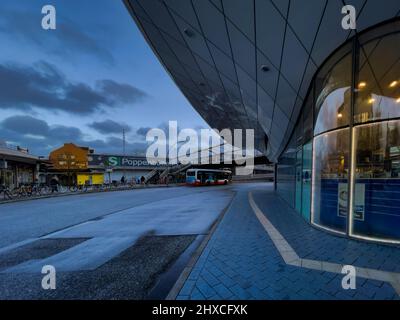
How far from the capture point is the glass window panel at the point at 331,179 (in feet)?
17.4

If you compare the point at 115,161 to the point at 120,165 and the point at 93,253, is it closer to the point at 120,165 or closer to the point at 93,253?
the point at 120,165

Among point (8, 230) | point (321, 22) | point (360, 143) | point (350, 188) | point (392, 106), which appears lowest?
point (8, 230)

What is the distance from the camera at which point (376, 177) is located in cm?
513

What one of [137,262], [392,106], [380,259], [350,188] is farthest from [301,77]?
[137,262]

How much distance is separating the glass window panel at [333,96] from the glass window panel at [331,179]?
1.09ft

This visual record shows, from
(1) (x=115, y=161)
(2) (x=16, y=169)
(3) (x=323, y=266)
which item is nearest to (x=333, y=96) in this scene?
(3) (x=323, y=266)

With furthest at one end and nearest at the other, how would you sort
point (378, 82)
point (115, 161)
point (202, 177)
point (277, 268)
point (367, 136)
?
point (115, 161)
point (202, 177)
point (367, 136)
point (378, 82)
point (277, 268)

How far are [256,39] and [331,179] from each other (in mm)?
5047

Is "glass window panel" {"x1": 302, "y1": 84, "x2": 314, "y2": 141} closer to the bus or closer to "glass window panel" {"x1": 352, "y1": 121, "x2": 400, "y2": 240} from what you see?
"glass window panel" {"x1": 352, "y1": 121, "x2": 400, "y2": 240}

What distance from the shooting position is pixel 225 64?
8.71 metres

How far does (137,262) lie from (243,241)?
2.61 m

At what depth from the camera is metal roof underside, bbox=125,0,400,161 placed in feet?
15.4
